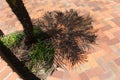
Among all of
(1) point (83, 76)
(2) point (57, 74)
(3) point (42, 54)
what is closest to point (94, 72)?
(1) point (83, 76)

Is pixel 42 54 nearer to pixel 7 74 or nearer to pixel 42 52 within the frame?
pixel 42 52

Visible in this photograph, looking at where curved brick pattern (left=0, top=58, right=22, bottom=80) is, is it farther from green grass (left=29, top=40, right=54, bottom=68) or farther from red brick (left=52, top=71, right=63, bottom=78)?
red brick (left=52, top=71, right=63, bottom=78)

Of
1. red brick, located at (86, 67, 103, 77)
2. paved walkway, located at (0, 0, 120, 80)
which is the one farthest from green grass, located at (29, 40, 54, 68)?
red brick, located at (86, 67, 103, 77)

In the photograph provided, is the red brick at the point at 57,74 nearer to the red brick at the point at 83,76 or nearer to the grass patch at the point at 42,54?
the grass patch at the point at 42,54

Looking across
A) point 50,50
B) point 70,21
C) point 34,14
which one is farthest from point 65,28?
point 34,14

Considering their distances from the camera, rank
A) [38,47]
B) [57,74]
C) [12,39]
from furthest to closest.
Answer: [12,39], [38,47], [57,74]

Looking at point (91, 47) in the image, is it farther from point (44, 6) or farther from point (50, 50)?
point (44, 6)

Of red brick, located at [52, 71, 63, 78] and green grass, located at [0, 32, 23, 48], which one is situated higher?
green grass, located at [0, 32, 23, 48]
